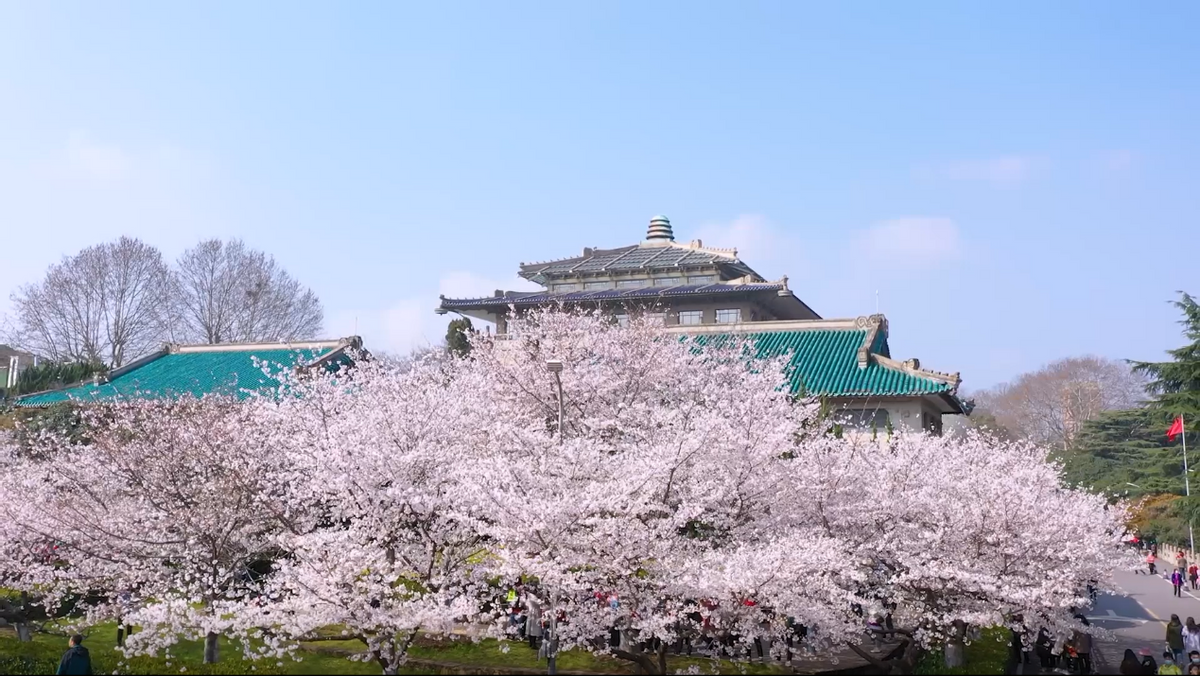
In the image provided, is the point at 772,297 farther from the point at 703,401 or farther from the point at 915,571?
the point at 915,571

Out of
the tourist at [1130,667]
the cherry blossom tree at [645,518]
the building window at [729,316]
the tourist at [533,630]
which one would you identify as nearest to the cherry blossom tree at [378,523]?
the cherry blossom tree at [645,518]

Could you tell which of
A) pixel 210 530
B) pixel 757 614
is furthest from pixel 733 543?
pixel 210 530

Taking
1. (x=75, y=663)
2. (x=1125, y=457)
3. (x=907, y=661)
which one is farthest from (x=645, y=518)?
(x=1125, y=457)

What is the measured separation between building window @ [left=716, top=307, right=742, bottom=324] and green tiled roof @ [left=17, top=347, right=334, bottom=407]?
16.4 m

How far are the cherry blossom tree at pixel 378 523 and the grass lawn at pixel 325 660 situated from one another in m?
0.73

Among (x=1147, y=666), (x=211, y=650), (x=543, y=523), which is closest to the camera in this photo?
(x=543, y=523)

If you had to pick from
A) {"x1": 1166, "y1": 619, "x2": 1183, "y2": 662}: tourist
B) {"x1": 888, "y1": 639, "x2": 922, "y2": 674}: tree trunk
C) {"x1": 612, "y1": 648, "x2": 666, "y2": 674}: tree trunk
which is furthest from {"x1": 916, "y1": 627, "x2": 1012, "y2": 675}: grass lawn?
{"x1": 612, "y1": 648, "x2": 666, "y2": 674}: tree trunk

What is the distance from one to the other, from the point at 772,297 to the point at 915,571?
25.6m

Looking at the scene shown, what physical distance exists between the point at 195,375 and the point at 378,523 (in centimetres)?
2909

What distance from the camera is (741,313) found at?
4084 cm

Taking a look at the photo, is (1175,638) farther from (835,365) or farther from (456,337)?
(456,337)

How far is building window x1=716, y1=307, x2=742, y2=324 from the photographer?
40875 millimetres

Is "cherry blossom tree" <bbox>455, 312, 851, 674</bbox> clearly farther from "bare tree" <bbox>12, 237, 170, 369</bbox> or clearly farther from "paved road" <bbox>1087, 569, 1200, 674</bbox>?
"bare tree" <bbox>12, 237, 170, 369</bbox>

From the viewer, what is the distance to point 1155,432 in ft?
191
